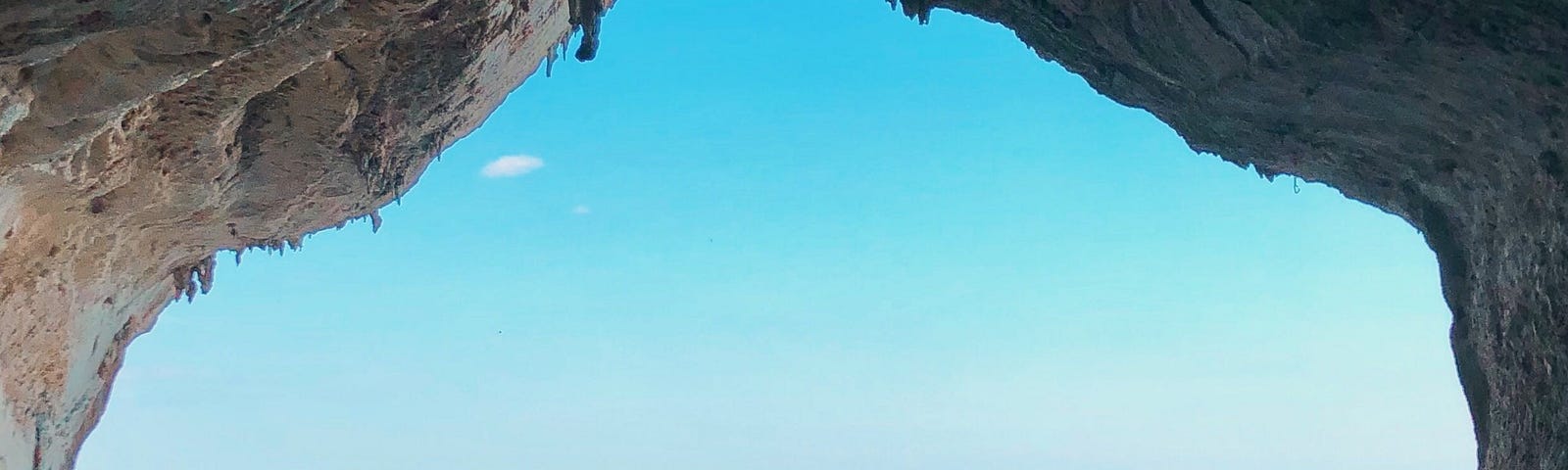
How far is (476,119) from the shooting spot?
30.8ft

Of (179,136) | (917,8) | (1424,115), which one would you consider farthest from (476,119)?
(1424,115)

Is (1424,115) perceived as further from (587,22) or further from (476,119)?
(476,119)

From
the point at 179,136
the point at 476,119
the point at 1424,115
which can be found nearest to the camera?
the point at 1424,115

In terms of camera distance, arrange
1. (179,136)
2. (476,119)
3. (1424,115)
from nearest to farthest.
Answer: (1424,115)
(179,136)
(476,119)

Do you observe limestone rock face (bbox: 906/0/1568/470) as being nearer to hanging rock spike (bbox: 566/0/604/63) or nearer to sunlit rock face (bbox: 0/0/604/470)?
hanging rock spike (bbox: 566/0/604/63)

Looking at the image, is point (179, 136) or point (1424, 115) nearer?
point (1424, 115)

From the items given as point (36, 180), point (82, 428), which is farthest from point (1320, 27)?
point (82, 428)

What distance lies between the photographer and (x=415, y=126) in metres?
8.30

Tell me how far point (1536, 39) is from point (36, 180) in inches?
289

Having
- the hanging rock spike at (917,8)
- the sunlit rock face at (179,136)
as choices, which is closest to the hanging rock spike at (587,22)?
the sunlit rock face at (179,136)

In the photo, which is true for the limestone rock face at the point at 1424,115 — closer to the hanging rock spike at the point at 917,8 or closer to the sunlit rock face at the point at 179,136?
the hanging rock spike at the point at 917,8

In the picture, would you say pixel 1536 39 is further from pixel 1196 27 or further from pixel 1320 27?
pixel 1196 27

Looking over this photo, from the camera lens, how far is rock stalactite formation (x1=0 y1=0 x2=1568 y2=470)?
4.99 m

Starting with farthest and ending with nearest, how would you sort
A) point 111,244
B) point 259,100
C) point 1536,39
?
point 111,244
point 259,100
point 1536,39
